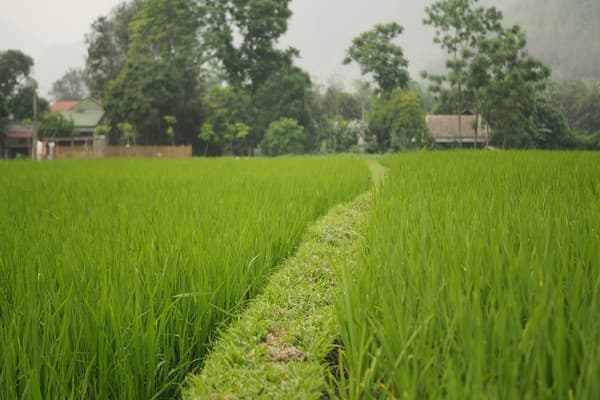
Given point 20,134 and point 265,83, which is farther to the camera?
point 20,134

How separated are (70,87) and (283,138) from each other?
47.5m

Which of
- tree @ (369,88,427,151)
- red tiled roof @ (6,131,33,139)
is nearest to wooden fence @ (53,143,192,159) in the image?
red tiled roof @ (6,131,33,139)

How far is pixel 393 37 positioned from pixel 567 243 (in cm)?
3526

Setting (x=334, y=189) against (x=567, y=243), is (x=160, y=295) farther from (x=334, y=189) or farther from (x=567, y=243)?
(x=334, y=189)

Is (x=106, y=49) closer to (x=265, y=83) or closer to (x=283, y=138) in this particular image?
(x=265, y=83)

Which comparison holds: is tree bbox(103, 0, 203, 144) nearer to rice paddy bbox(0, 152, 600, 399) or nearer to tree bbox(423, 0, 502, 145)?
tree bbox(423, 0, 502, 145)

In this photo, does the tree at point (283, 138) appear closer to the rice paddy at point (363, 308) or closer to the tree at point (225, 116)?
the tree at point (225, 116)

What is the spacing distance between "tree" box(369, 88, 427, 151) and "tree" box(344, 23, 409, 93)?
352 centimetres

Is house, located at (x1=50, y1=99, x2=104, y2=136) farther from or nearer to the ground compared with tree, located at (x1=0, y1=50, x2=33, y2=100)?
nearer to the ground

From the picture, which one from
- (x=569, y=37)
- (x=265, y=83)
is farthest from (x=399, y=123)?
(x=569, y=37)

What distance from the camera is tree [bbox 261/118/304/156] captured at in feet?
97.5

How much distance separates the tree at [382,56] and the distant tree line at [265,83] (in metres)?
0.08

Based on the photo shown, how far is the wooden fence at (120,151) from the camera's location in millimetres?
29422

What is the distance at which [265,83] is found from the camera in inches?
1275
